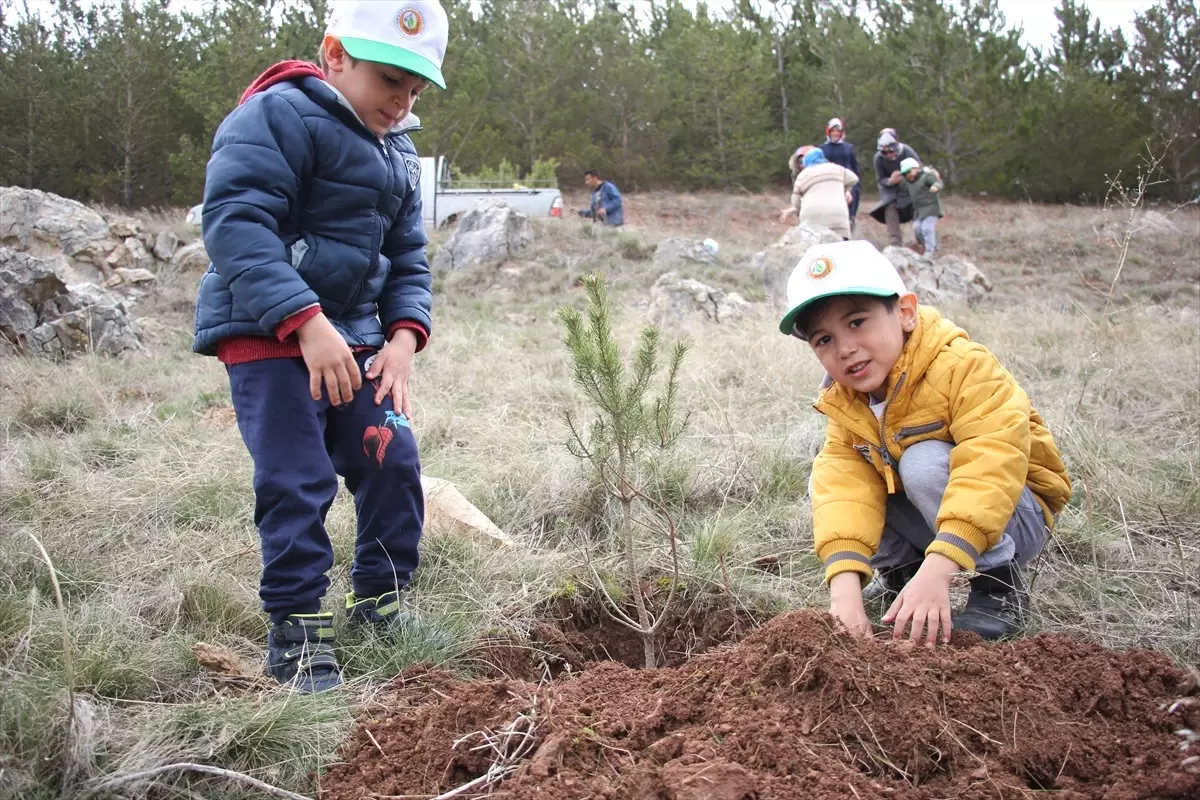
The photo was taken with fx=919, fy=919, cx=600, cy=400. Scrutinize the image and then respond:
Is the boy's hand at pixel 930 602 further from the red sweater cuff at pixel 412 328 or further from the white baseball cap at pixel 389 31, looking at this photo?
the white baseball cap at pixel 389 31

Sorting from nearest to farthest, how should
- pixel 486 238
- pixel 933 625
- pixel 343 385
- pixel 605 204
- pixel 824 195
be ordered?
pixel 933 625 → pixel 343 385 → pixel 824 195 → pixel 486 238 → pixel 605 204

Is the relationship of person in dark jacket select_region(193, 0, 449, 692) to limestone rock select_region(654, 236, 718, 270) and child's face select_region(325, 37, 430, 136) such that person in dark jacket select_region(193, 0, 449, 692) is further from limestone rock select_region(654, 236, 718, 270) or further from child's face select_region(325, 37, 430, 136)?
limestone rock select_region(654, 236, 718, 270)

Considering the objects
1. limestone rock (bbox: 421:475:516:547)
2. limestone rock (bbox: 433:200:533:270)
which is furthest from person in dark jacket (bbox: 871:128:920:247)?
limestone rock (bbox: 421:475:516:547)

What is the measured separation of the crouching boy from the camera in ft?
6.43

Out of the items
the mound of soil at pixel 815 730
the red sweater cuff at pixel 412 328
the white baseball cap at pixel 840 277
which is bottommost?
the mound of soil at pixel 815 730

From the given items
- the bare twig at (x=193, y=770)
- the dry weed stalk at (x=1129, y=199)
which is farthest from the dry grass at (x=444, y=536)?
the dry weed stalk at (x=1129, y=199)

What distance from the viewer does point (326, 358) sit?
195 cm

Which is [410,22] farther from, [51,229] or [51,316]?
[51,229]

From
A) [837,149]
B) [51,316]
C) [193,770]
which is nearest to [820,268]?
[193,770]

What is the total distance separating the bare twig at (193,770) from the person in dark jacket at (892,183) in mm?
11989

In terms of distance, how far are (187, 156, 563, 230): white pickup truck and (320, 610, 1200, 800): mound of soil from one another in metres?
15.0

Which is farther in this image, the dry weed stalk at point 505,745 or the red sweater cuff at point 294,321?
the red sweater cuff at point 294,321

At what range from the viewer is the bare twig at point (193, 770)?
59.7 inches

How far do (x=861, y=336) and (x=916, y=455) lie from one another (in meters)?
0.31
